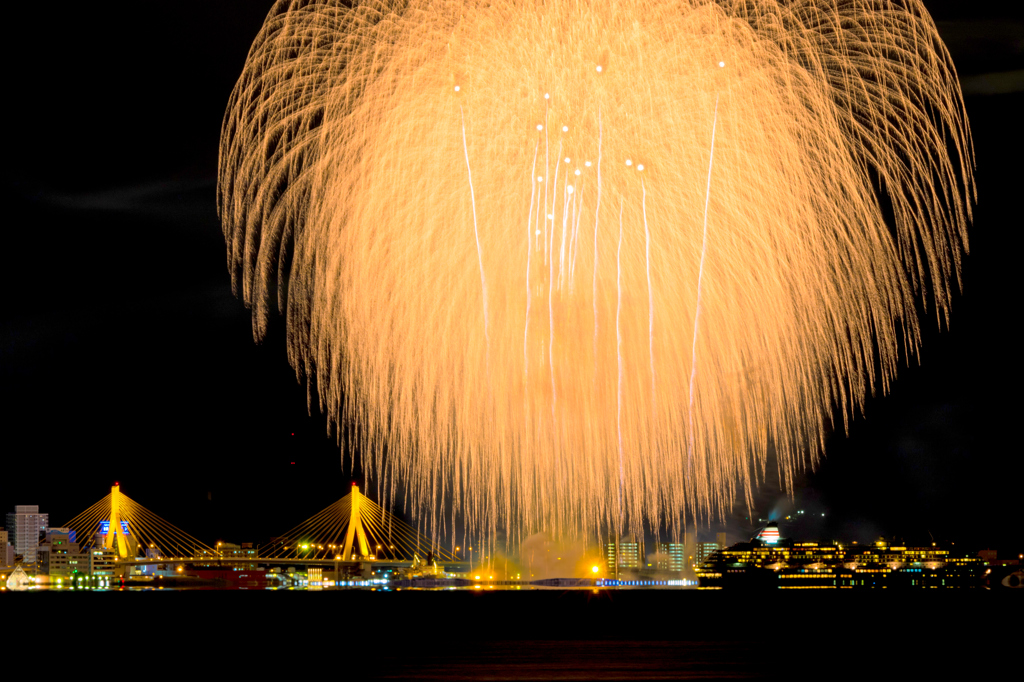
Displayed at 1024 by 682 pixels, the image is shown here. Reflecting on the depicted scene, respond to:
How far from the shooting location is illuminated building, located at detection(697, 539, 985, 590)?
11606cm

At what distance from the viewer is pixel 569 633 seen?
57188 millimetres

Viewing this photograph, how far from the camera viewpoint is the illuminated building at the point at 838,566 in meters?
116

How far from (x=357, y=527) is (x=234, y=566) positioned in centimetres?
1794

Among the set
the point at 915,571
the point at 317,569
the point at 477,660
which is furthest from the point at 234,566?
the point at 477,660

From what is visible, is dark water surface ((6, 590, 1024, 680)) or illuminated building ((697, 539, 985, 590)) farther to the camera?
illuminated building ((697, 539, 985, 590))

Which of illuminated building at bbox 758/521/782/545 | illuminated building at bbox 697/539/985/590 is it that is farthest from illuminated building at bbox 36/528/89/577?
illuminated building at bbox 758/521/782/545

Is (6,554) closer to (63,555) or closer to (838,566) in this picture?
(63,555)

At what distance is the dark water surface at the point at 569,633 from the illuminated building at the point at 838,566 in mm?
9121

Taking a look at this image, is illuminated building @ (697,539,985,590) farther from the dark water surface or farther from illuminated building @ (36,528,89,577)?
illuminated building @ (36,528,89,577)

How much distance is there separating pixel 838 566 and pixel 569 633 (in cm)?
7235

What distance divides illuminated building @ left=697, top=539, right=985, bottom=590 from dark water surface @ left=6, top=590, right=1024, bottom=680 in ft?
29.9

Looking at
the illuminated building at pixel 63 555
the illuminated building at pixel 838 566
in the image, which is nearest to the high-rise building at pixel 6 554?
the illuminated building at pixel 63 555

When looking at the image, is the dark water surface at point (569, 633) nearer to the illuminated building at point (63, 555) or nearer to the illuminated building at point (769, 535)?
the illuminated building at point (769, 535)

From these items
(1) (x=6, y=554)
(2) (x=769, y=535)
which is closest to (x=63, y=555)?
(1) (x=6, y=554)
